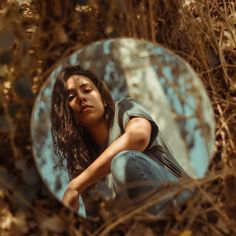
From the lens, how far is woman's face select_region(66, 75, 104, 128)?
53.9 inches

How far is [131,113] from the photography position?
1373 mm

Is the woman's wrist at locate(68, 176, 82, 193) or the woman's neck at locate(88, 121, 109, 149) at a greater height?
the woman's neck at locate(88, 121, 109, 149)

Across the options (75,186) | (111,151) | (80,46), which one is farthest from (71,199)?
(80,46)

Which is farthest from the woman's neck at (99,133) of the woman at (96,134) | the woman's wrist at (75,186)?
the woman's wrist at (75,186)

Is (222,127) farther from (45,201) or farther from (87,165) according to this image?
(45,201)

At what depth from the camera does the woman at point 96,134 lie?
1.36 m

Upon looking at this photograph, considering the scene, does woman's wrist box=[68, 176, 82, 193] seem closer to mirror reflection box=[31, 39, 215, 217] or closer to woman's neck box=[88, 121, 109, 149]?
mirror reflection box=[31, 39, 215, 217]

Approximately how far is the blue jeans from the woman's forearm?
0.01m

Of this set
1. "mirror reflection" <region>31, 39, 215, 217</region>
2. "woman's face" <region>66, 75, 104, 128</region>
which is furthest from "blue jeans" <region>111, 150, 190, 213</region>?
"woman's face" <region>66, 75, 104, 128</region>

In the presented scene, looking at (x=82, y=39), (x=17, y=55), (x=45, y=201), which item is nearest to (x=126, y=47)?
(x=82, y=39)

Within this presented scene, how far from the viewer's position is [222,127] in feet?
4.95

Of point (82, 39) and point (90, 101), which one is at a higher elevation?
point (82, 39)

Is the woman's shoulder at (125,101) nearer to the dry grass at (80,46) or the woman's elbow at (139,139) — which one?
the woman's elbow at (139,139)

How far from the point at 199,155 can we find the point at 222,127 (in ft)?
0.56
